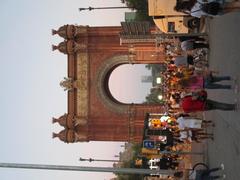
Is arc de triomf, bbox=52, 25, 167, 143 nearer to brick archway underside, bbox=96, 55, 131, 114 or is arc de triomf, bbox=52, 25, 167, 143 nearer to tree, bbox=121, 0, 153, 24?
brick archway underside, bbox=96, 55, 131, 114

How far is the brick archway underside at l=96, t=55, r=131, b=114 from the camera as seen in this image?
38.0 meters

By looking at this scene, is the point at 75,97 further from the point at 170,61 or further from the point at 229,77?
the point at 229,77

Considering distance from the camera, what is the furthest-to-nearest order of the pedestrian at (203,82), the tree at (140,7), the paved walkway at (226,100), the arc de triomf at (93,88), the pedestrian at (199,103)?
the tree at (140,7)
the arc de triomf at (93,88)
the pedestrian at (203,82)
the pedestrian at (199,103)
the paved walkway at (226,100)

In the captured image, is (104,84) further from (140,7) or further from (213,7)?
(140,7)

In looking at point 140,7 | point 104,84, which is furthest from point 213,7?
point 140,7

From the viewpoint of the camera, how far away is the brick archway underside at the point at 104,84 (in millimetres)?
38000

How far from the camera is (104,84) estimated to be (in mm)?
38625

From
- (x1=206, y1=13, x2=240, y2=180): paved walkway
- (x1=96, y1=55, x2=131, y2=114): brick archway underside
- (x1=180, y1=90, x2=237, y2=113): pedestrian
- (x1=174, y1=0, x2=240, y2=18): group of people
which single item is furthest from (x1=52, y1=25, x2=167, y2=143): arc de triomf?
(x1=174, y1=0, x2=240, y2=18): group of people

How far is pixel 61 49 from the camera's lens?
3891cm

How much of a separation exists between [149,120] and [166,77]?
4552 mm

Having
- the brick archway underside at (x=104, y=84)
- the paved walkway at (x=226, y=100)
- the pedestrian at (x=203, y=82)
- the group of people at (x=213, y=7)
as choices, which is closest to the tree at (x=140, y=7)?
the brick archway underside at (x=104, y=84)

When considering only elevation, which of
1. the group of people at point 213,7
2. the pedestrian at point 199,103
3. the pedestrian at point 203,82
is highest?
the group of people at point 213,7

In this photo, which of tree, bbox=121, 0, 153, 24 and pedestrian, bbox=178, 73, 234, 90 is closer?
pedestrian, bbox=178, 73, 234, 90

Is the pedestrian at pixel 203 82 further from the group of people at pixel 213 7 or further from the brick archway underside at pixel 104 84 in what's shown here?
the brick archway underside at pixel 104 84
